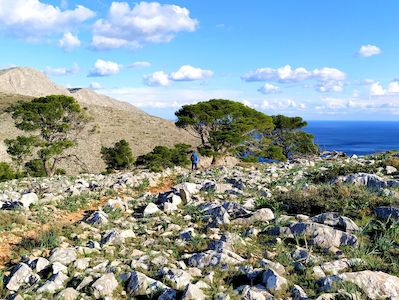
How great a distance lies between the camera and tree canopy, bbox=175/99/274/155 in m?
52.4

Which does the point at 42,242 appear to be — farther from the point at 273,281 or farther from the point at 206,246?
the point at 273,281

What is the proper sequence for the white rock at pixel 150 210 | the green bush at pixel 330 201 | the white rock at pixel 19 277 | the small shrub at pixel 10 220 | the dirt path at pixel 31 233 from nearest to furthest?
the white rock at pixel 19 277 → the dirt path at pixel 31 233 → the small shrub at pixel 10 220 → the green bush at pixel 330 201 → the white rock at pixel 150 210

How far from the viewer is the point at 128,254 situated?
8.38 metres

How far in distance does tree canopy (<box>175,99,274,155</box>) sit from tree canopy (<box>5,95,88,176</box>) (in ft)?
47.2

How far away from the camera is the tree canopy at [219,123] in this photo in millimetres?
52406

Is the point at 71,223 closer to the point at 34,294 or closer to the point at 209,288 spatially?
the point at 34,294

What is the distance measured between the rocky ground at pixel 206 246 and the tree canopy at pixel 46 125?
38.0 meters

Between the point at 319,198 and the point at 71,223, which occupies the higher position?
the point at 319,198

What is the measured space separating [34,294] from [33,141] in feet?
155

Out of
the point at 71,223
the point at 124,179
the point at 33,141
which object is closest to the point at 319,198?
the point at 71,223

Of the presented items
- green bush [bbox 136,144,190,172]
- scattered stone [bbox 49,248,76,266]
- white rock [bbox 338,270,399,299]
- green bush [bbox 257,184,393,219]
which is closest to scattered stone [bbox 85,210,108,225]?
scattered stone [bbox 49,248,76,266]

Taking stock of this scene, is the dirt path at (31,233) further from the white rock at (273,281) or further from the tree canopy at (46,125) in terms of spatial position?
the tree canopy at (46,125)

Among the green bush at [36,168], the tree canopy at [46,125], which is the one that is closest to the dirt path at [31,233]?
the tree canopy at [46,125]

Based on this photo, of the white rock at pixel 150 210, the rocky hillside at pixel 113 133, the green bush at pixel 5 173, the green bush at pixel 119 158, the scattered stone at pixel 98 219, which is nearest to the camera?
the scattered stone at pixel 98 219
